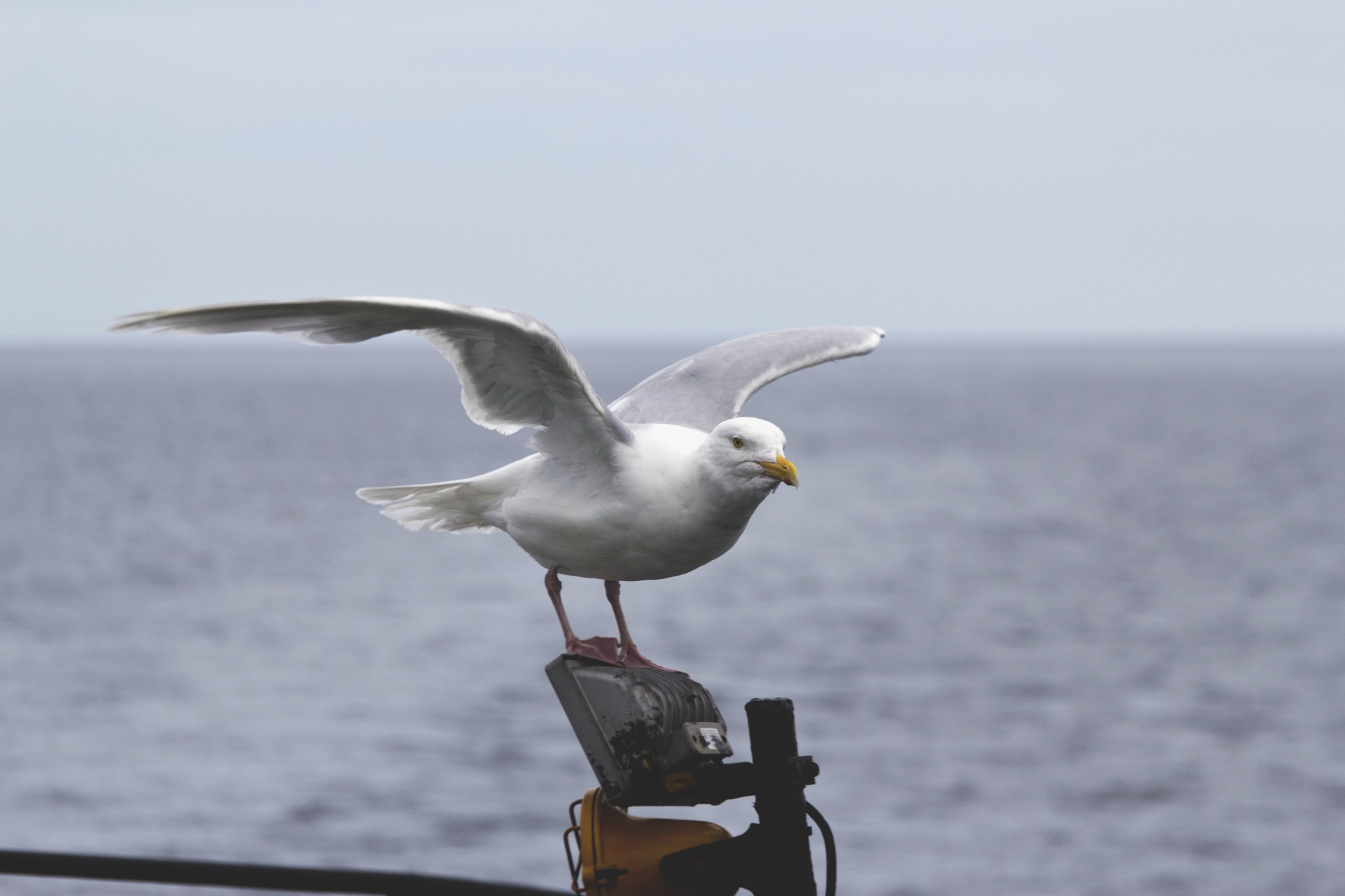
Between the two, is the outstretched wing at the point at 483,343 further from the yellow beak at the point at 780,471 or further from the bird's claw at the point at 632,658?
the bird's claw at the point at 632,658

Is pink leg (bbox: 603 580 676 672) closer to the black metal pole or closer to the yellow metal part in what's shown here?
the yellow metal part

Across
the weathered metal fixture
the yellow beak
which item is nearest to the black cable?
the weathered metal fixture

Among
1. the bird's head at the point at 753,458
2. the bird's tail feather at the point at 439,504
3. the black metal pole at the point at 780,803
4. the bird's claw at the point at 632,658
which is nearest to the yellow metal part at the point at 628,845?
the black metal pole at the point at 780,803

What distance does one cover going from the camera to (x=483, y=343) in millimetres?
4395

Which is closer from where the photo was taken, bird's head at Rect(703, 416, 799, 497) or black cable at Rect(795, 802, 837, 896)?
black cable at Rect(795, 802, 837, 896)

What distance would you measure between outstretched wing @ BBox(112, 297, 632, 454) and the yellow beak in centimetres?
50

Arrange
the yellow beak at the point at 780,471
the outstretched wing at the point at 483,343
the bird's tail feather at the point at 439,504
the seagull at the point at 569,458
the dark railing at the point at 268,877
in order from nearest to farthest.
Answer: the dark railing at the point at 268,877 < the outstretched wing at the point at 483,343 < the seagull at the point at 569,458 < the yellow beak at the point at 780,471 < the bird's tail feather at the point at 439,504

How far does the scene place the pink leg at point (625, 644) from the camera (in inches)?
171

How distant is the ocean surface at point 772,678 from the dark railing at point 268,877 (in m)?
12.1

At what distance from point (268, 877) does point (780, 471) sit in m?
2.18

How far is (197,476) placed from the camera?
57781 mm

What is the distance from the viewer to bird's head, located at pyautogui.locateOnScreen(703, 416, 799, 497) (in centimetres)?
411

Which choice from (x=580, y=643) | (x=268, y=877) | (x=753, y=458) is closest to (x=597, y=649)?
(x=580, y=643)

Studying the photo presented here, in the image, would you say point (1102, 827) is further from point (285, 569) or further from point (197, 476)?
point (197, 476)
